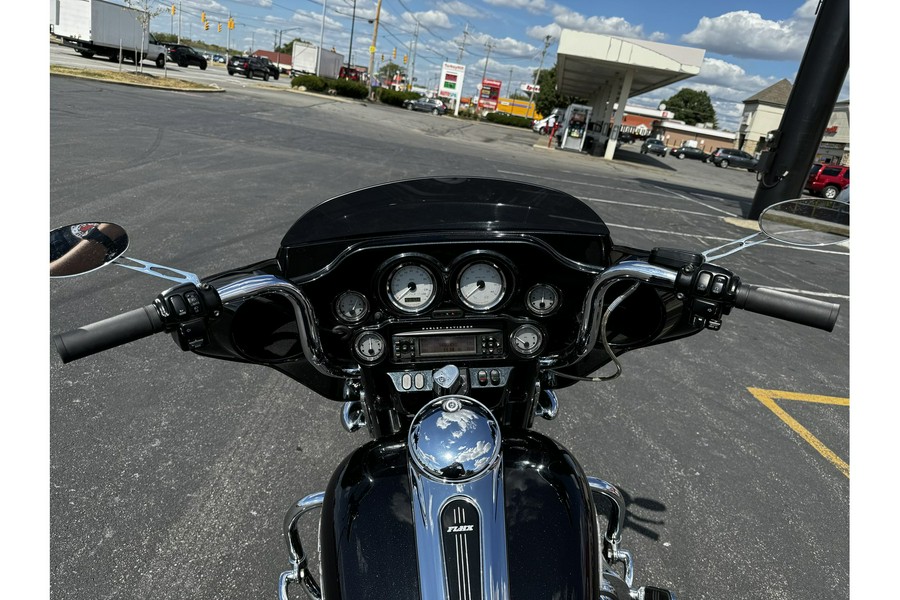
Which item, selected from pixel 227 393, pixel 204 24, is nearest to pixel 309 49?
pixel 204 24

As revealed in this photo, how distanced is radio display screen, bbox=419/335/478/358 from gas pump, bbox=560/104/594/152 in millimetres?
31219

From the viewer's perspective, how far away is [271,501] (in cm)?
283

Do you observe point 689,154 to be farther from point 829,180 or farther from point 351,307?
point 351,307

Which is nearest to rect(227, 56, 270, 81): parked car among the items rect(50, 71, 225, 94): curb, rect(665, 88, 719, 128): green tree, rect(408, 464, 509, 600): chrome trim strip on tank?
rect(50, 71, 225, 94): curb

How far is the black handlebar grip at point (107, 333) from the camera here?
133 cm

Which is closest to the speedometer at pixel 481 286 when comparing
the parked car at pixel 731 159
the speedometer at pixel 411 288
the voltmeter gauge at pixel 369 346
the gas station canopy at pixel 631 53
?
the speedometer at pixel 411 288

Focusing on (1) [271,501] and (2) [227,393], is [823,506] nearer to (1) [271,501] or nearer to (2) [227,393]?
(1) [271,501]

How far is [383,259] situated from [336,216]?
0.25 meters

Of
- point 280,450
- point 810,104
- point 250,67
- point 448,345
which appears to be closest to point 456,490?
point 448,345

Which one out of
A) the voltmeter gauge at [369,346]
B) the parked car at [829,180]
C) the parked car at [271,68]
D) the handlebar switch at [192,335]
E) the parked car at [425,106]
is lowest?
the voltmeter gauge at [369,346]

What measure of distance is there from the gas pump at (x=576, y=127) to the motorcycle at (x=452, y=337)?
1208 inches

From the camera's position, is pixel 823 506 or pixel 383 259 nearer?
pixel 383 259

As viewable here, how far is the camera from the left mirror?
161 centimetres

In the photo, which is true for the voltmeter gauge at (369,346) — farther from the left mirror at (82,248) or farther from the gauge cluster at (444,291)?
the left mirror at (82,248)
